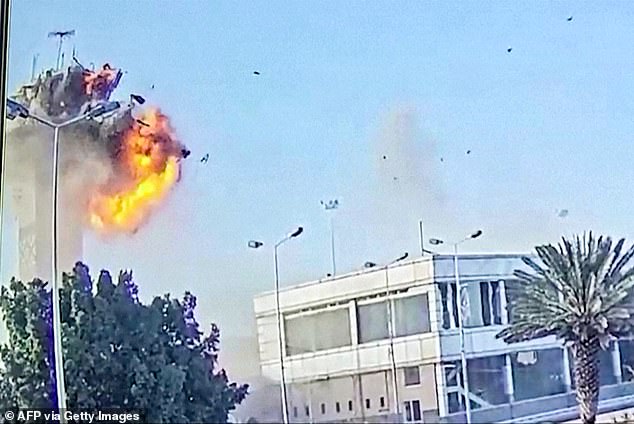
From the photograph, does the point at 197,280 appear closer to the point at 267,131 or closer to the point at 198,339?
the point at 198,339

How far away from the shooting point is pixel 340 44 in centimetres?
180


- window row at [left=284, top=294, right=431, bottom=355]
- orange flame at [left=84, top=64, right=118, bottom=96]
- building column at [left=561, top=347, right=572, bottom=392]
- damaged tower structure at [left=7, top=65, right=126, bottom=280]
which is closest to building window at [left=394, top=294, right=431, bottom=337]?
window row at [left=284, top=294, right=431, bottom=355]

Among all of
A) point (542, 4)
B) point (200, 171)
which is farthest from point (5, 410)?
point (542, 4)

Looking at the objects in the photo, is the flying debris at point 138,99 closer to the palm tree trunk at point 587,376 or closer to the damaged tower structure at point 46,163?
the damaged tower structure at point 46,163

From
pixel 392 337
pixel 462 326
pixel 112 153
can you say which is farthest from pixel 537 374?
pixel 112 153

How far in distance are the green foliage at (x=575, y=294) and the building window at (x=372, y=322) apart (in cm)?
21

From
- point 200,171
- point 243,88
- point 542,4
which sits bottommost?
point 200,171

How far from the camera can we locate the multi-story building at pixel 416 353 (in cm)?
163

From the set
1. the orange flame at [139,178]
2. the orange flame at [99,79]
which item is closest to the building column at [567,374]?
the orange flame at [139,178]

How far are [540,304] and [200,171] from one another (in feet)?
2.25

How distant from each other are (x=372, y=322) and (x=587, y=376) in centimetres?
39

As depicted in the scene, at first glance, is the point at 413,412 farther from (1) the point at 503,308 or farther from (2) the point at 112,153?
(2) the point at 112,153

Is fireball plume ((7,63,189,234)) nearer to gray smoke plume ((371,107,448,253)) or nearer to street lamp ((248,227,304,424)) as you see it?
street lamp ((248,227,304,424))

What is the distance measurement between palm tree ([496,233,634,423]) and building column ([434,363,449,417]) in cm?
12
